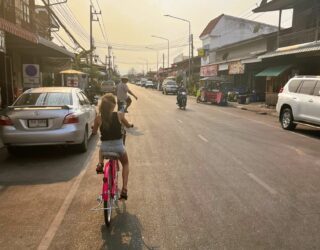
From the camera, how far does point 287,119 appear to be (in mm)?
15797

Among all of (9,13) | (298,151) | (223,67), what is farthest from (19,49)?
(223,67)

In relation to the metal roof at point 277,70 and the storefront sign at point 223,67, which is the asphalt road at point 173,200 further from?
the storefront sign at point 223,67

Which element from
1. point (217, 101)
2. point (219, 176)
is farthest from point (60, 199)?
point (217, 101)

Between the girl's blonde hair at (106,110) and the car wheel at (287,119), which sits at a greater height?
the girl's blonde hair at (106,110)

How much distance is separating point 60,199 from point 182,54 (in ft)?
288

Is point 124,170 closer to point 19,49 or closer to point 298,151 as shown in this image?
point 298,151

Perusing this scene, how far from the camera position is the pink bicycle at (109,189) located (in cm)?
509

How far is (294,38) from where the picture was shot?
89.1 feet

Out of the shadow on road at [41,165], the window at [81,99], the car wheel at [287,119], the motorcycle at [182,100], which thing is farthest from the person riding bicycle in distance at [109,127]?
the motorcycle at [182,100]

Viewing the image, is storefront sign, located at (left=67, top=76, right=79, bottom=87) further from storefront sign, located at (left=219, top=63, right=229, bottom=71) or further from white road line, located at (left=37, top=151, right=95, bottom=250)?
white road line, located at (left=37, top=151, right=95, bottom=250)

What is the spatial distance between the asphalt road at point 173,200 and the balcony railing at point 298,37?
648 inches

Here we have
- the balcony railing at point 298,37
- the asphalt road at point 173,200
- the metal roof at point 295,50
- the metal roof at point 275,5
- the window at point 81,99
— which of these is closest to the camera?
the asphalt road at point 173,200

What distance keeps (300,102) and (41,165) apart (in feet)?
32.7

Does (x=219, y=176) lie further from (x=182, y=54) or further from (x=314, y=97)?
(x=182, y=54)
